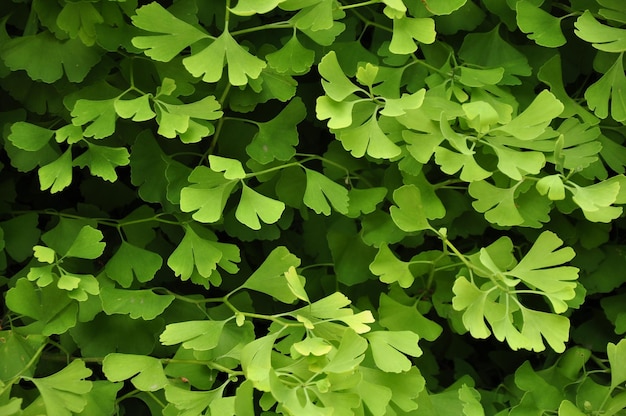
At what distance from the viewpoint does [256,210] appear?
85 cm

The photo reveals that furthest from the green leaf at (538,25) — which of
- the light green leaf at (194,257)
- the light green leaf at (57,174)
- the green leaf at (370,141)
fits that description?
the light green leaf at (57,174)

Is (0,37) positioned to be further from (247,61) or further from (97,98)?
(247,61)

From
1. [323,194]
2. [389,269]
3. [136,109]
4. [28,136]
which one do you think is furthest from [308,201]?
[28,136]

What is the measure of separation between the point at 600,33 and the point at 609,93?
86mm

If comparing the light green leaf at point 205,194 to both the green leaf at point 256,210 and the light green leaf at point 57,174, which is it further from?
the light green leaf at point 57,174

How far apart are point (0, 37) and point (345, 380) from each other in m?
0.62

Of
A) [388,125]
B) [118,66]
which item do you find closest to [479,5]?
[388,125]

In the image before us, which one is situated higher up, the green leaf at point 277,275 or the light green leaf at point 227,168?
the light green leaf at point 227,168

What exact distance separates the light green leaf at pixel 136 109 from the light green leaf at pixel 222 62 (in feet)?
0.23

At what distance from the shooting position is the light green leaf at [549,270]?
2.62 feet

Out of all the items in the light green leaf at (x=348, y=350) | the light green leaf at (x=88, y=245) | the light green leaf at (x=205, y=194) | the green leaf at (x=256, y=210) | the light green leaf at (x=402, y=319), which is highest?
the light green leaf at (x=205, y=194)

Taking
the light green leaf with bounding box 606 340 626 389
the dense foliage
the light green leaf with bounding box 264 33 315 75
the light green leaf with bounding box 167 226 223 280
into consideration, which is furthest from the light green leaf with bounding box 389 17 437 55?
the light green leaf with bounding box 606 340 626 389

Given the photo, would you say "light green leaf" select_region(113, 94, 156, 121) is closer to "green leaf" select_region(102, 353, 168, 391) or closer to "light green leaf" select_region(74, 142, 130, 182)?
"light green leaf" select_region(74, 142, 130, 182)

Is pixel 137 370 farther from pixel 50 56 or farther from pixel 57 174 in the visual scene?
pixel 50 56
